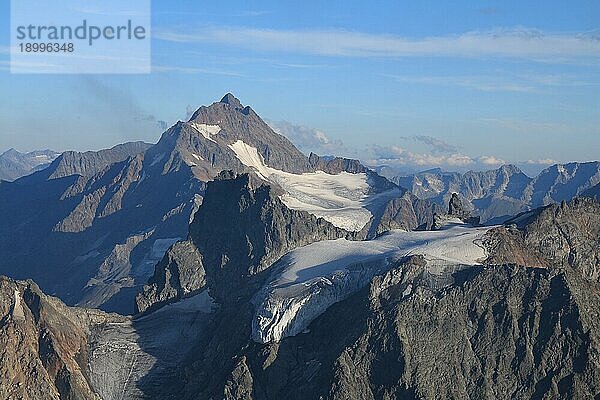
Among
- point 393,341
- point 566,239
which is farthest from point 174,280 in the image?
point 566,239

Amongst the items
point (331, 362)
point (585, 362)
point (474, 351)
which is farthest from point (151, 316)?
point (585, 362)

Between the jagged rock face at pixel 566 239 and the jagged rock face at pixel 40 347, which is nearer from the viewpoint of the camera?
the jagged rock face at pixel 40 347

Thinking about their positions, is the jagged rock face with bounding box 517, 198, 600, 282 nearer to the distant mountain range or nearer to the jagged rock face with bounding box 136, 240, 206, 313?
the distant mountain range

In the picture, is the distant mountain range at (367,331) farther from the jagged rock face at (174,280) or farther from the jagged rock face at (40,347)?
the jagged rock face at (174,280)

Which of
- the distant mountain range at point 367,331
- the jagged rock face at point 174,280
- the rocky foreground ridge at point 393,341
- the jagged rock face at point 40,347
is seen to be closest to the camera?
the rocky foreground ridge at point 393,341

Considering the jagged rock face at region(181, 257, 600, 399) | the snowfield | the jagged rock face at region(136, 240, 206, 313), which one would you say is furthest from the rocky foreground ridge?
the jagged rock face at region(136, 240, 206, 313)

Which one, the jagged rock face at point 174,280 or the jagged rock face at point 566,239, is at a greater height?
the jagged rock face at point 566,239

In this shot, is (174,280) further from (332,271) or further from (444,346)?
(444,346)

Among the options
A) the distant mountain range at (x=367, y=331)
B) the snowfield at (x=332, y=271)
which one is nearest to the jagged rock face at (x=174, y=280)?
the distant mountain range at (x=367, y=331)
